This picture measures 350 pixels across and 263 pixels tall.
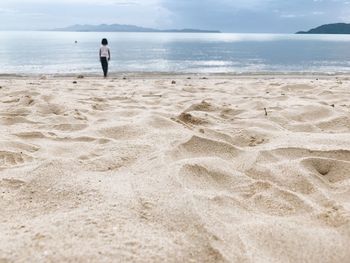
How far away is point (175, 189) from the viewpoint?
2.19m

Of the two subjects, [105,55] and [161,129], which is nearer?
[161,129]

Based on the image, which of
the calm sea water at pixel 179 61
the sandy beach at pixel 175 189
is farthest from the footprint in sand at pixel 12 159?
the calm sea water at pixel 179 61

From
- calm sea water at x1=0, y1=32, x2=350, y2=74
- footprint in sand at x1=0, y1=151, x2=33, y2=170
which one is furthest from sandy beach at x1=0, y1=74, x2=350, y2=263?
calm sea water at x1=0, y1=32, x2=350, y2=74

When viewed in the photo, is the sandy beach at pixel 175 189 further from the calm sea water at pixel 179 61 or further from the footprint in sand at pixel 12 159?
the calm sea water at pixel 179 61

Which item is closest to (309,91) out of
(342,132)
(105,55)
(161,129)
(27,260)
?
(342,132)

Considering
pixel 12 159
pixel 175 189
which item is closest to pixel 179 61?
pixel 12 159

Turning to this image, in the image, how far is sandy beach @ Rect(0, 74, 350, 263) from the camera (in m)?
1.63

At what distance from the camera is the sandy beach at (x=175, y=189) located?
5.34ft

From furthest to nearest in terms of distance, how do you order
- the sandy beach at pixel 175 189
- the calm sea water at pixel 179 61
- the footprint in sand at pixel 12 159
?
the calm sea water at pixel 179 61 → the footprint in sand at pixel 12 159 → the sandy beach at pixel 175 189

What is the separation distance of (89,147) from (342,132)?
2.45m

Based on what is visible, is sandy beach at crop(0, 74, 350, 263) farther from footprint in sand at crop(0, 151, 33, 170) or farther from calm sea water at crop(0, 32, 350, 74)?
calm sea water at crop(0, 32, 350, 74)

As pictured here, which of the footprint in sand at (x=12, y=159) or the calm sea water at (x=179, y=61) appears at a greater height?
the footprint in sand at (x=12, y=159)

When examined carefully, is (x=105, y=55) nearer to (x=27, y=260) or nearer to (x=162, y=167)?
(x=162, y=167)

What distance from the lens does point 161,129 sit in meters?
3.64
